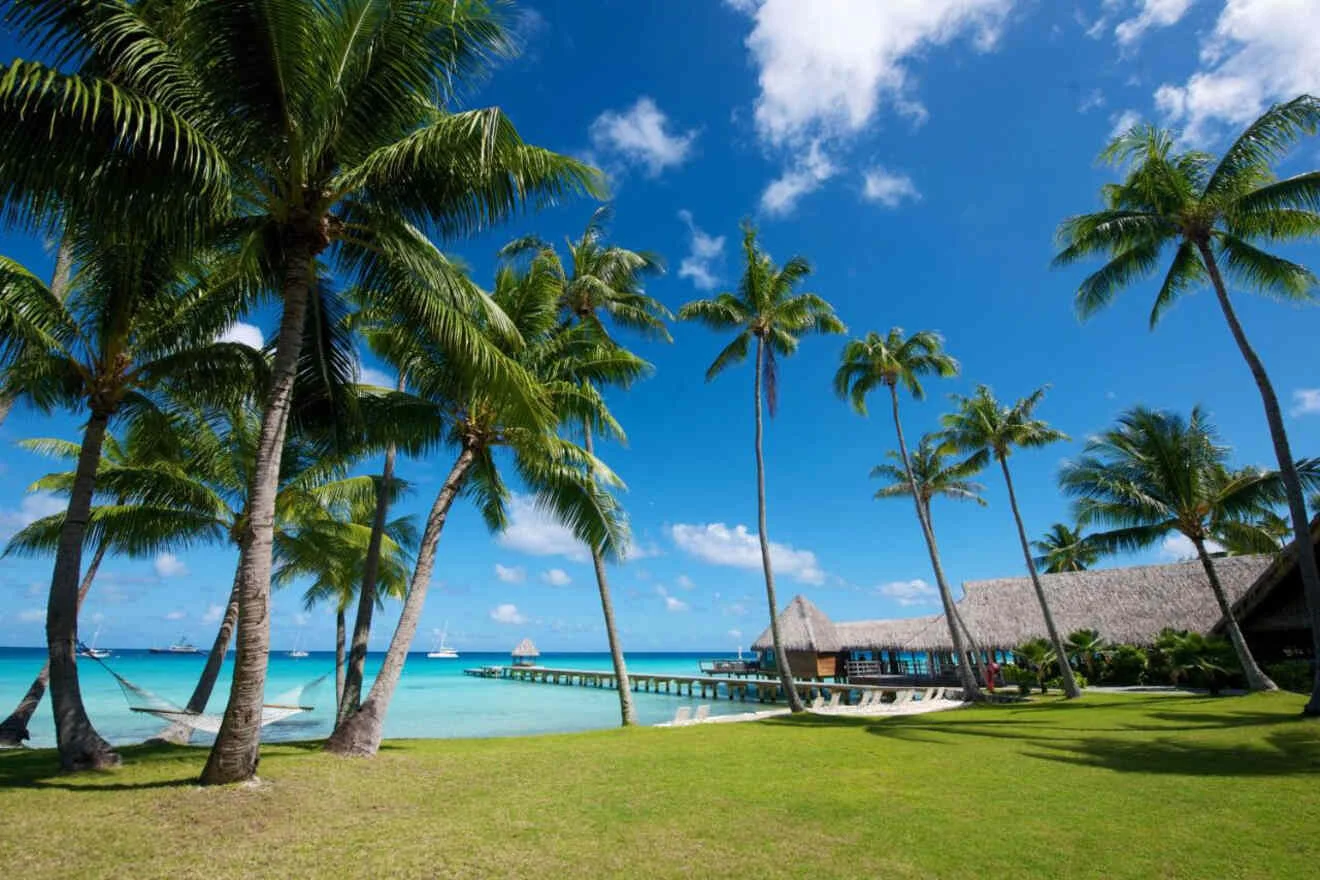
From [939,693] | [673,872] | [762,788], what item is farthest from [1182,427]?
[673,872]

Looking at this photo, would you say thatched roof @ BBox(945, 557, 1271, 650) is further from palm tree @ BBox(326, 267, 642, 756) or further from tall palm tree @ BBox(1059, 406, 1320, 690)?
palm tree @ BBox(326, 267, 642, 756)

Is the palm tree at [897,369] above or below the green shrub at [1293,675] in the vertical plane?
above

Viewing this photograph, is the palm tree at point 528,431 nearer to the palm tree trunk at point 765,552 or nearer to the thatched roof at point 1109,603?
the palm tree trunk at point 765,552

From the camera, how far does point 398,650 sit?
936cm

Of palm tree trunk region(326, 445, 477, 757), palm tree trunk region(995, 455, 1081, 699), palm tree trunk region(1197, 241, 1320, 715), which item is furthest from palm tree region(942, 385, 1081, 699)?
palm tree trunk region(326, 445, 477, 757)

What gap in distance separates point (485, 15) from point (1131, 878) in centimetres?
924

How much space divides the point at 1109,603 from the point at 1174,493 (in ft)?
33.3

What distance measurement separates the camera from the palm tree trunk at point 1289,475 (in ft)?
35.9

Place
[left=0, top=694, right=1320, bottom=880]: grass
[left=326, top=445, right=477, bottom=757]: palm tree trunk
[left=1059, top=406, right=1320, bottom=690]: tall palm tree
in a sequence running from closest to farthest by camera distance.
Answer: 1. [left=0, top=694, right=1320, bottom=880]: grass
2. [left=326, top=445, right=477, bottom=757]: palm tree trunk
3. [left=1059, top=406, right=1320, bottom=690]: tall palm tree

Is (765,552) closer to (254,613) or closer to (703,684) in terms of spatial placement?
(254,613)

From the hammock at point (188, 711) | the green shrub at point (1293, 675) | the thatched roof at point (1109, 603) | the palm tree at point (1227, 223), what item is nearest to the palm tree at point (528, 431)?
the hammock at point (188, 711)

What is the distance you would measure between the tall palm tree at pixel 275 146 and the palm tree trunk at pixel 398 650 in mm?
2680

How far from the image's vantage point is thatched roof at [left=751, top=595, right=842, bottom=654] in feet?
103

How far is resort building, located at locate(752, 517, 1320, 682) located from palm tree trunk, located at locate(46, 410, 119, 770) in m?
21.8
